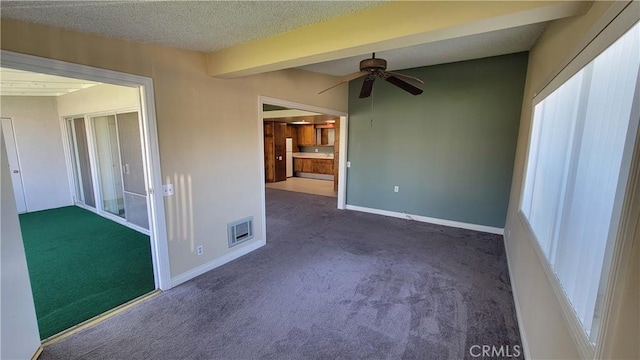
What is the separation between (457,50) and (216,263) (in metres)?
4.12

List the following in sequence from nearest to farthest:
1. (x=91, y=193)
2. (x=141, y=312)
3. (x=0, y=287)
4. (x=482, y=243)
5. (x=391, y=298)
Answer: (x=0, y=287) < (x=141, y=312) < (x=391, y=298) < (x=482, y=243) < (x=91, y=193)

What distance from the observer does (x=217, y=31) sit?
2.20 metres

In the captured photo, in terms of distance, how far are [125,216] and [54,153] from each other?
2.51 m

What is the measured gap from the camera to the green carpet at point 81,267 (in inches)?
95.3

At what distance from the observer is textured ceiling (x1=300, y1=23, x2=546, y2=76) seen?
9.80 feet

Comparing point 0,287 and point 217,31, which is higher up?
point 217,31

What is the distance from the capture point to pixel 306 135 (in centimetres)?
1101

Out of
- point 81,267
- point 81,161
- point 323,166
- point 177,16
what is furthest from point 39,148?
point 323,166

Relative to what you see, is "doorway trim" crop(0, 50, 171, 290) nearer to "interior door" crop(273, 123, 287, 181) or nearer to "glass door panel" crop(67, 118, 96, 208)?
"glass door panel" crop(67, 118, 96, 208)

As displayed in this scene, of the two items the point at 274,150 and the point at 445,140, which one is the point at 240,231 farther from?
the point at 274,150

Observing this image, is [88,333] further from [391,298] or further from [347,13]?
[347,13]

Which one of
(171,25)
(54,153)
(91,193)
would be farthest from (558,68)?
(54,153)

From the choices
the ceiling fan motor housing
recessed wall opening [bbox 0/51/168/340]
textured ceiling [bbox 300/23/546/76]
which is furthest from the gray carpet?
textured ceiling [bbox 300/23/546/76]

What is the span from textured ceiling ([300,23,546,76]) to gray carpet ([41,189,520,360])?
8.72ft
